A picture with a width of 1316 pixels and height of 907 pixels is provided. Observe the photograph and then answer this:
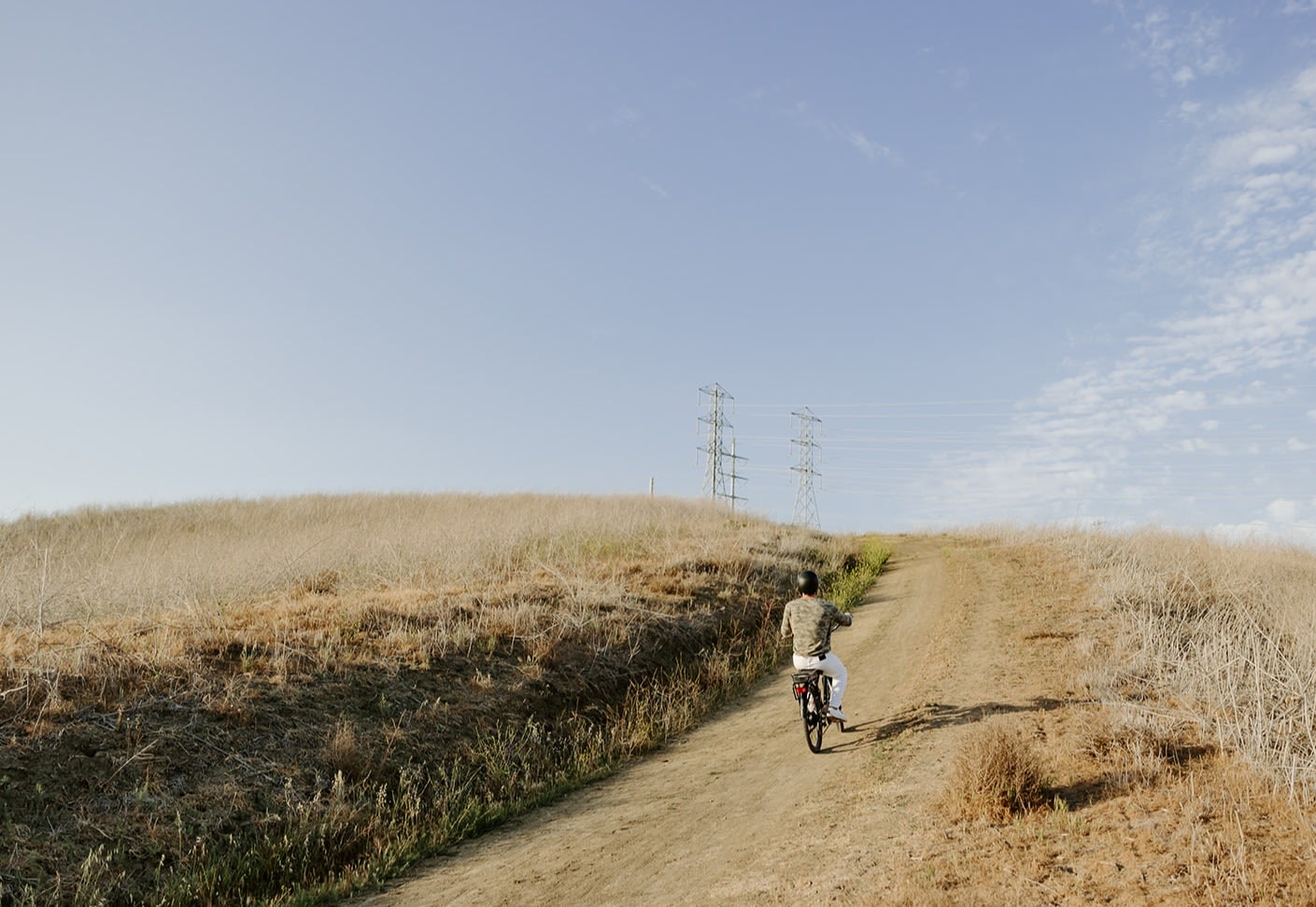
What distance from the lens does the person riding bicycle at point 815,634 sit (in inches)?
470

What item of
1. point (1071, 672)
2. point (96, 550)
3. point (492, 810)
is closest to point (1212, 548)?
point (1071, 672)

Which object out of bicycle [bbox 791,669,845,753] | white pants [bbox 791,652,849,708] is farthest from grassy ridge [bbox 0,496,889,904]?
white pants [bbox 791,652,849,708]

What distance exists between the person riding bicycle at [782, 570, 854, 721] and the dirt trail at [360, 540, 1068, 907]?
93 centimetres

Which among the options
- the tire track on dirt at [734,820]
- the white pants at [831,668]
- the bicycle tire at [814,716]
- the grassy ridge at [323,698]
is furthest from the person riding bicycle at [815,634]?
the grassy ridge at [323,698]

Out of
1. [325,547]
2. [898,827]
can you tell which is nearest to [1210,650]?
[898,827]

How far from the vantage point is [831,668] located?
12078 mm

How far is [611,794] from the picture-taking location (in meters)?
11.0

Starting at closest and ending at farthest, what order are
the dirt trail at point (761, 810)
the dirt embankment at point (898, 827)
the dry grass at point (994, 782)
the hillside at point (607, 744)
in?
the dirt embankment at point (898, 827) < the hillside at point (607, 744) < the dirt trail at point (761, 810) < the dry grass at point (994, 782)

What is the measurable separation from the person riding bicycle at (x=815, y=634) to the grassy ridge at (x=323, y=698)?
3.10m

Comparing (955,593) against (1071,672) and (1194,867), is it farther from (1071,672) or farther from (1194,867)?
(1194,867)

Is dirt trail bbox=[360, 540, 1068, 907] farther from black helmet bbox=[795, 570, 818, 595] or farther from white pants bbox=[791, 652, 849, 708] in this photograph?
black helmet bbox=[795, 570, 818, 595]

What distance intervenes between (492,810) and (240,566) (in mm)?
10603

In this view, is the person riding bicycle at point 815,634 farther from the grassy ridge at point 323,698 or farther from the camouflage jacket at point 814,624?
the grassy ridge at point 323,698

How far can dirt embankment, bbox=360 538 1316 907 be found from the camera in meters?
6.96
